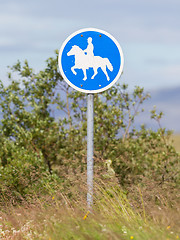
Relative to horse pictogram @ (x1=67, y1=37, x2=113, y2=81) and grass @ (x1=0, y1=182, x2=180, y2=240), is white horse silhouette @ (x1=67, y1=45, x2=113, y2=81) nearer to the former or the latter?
horse pictogram @ (x1=67, y1=37, x2=113, y2=81)

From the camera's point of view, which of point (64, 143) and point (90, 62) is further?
point (64, 143)

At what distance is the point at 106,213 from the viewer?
5.05 metres

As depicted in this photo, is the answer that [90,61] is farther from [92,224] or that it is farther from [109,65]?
[92,224]

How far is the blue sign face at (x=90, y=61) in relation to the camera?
231 inches

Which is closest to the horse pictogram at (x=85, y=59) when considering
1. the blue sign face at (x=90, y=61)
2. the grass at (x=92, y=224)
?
the blue sign face at (x=90, y=61)

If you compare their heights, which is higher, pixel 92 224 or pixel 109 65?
pixel 109 65

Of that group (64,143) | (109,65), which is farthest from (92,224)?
(64,143)

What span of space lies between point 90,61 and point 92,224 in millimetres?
2587

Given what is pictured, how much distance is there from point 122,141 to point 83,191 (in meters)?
4.28

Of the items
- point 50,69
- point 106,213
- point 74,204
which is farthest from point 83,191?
point 50,69

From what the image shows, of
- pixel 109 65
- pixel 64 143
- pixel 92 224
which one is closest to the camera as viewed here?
pixel 92 224

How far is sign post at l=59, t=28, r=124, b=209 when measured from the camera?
231 inches

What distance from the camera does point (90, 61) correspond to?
5.89 meters

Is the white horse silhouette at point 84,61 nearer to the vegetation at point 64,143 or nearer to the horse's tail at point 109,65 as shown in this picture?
the horse's tail at point 109,65
